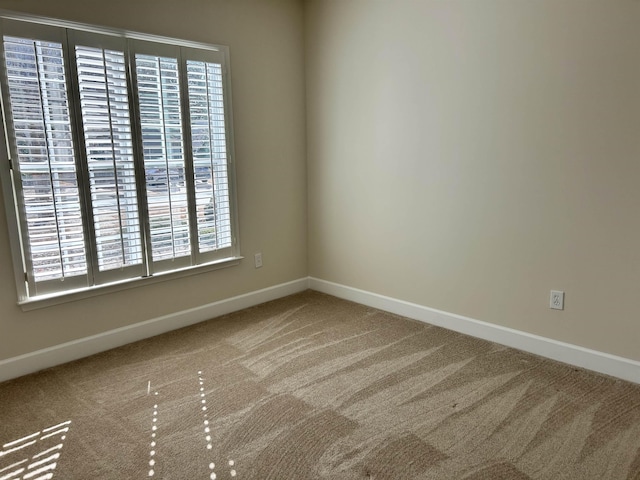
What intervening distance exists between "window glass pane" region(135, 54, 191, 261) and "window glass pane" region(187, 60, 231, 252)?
4.7 inches

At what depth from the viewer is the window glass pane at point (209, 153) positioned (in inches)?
129

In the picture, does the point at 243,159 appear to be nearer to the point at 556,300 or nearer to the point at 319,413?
the point at 319,413

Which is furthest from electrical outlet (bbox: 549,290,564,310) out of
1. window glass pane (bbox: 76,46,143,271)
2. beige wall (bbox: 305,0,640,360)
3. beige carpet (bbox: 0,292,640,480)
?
window glass pane (bbox: 76,46,143,271)

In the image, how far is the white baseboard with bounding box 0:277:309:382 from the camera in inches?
107

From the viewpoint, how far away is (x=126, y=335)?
3.13m

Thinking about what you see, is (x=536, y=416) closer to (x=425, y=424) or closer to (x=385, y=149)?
(x=425, y=424)

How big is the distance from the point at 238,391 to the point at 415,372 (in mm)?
1030

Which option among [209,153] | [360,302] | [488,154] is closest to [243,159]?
[209,153]

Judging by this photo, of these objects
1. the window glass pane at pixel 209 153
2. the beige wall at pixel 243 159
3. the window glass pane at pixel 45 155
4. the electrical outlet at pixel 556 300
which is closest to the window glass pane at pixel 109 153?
the window glass pane at pixel 45 155

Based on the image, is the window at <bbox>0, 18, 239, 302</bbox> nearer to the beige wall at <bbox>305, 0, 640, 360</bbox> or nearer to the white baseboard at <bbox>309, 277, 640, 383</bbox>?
the beige wall at <bbox>305, 0, 640, 360</bbox>

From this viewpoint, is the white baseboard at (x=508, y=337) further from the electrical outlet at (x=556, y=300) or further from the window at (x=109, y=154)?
the window at (x=109, y=154)

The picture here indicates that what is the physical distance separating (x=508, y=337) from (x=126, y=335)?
2.58 meters

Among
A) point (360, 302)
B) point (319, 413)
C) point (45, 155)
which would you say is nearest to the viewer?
point (319, 413)

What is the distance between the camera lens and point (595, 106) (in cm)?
247
